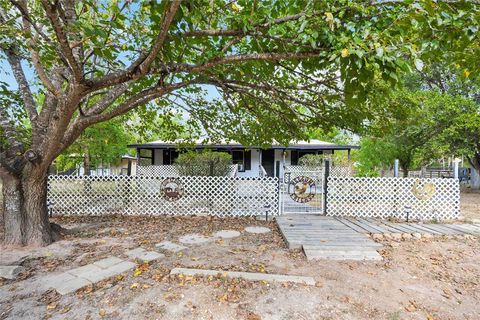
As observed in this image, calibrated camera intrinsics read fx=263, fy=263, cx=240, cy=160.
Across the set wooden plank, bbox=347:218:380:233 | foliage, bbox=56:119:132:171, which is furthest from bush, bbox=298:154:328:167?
foliage, bbox=56:119:132:171

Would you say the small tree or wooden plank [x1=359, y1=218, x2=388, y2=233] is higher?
the small tree

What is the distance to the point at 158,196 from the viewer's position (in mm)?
7641

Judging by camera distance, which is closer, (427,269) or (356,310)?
(356,310)

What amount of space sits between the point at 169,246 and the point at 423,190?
6662 mm

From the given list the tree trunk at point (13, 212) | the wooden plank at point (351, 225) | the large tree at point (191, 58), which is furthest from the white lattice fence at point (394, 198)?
the tree trunk at point (13, 212)

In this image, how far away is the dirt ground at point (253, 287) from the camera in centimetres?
279

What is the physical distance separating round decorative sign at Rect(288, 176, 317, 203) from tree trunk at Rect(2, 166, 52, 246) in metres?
5.99

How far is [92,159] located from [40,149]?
11.6 m

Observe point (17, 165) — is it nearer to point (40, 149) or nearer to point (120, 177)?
point (40, 149)

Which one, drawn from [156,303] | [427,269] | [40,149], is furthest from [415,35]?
[40,149]

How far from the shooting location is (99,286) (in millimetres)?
3275

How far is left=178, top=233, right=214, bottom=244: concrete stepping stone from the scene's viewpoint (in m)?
5.20

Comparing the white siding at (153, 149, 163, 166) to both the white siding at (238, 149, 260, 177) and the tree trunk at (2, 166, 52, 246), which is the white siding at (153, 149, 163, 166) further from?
the tree trunk at (2, 166, 52, 246)

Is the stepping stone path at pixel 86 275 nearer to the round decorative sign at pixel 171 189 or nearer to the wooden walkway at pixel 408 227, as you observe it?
the round decorative sign at pixel 171 189
